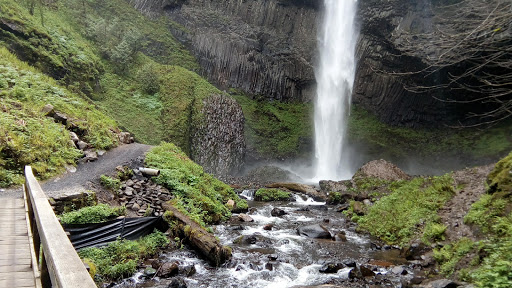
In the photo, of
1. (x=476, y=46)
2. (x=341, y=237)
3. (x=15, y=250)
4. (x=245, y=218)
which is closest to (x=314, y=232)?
(x=341, y=237)

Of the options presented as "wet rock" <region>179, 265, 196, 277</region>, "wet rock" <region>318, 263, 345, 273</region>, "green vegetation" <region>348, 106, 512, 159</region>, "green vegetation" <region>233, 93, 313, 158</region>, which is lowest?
"wet rock" <region>179, 265, 196, 277</region>

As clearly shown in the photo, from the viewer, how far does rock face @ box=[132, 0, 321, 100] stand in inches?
1310

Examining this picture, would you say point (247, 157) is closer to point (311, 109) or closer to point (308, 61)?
point (311, 109)

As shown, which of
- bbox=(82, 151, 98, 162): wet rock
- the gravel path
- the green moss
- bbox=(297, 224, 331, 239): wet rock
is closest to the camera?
the green moss

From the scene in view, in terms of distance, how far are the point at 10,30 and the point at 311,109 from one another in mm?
26126

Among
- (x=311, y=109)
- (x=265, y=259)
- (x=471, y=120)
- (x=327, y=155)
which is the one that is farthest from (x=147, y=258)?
(x=471, y=120)

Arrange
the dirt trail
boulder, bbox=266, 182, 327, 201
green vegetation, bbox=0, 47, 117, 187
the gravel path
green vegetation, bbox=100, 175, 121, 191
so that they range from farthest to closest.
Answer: boulder, bbox=266, 182, 327, 201, green vegetation, bbox=100, 175, 121, 191, green vegetation, bbox=0, 47, 117, 187, the dirt trail, the gravel path

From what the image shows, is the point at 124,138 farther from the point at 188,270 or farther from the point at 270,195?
the point at 188,270

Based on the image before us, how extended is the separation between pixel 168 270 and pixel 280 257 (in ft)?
10.1

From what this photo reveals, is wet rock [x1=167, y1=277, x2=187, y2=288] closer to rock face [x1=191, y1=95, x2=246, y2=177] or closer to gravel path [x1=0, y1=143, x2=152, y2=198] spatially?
gravel path [x1=0, y1=143, x2=152, y2=198]

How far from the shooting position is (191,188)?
11320 millimetres

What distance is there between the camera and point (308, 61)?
112ft

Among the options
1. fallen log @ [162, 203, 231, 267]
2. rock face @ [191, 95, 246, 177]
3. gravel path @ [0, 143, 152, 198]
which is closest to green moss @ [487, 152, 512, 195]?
fallen log @ [162, 203, 231, 267]

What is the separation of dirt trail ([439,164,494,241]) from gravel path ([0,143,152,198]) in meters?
10.3
